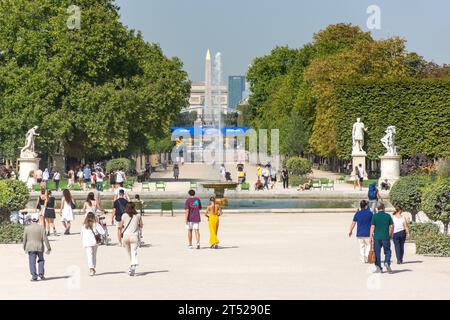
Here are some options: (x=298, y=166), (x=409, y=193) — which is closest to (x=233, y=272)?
(x=409, y=193)

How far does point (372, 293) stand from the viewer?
680 inches

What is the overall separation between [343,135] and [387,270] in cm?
4933

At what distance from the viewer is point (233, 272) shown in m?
20.1

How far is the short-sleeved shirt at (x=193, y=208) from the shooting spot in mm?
24731

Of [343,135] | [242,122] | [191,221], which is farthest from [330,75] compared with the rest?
[242,122]

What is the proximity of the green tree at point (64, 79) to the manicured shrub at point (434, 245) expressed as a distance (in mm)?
37796

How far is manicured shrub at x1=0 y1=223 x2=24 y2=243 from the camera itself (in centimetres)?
2625

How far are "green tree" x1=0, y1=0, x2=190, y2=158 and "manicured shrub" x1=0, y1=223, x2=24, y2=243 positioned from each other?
108 ft

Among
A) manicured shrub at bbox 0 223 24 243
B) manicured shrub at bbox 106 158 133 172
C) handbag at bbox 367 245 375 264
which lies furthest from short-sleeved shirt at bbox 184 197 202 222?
manicured shrub at bbox 106 158 133 172

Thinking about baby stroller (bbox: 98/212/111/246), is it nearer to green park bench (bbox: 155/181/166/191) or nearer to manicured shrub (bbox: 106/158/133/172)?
green park bench (bbox: 155/181/166/191)

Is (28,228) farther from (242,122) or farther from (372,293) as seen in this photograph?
(242,122)
